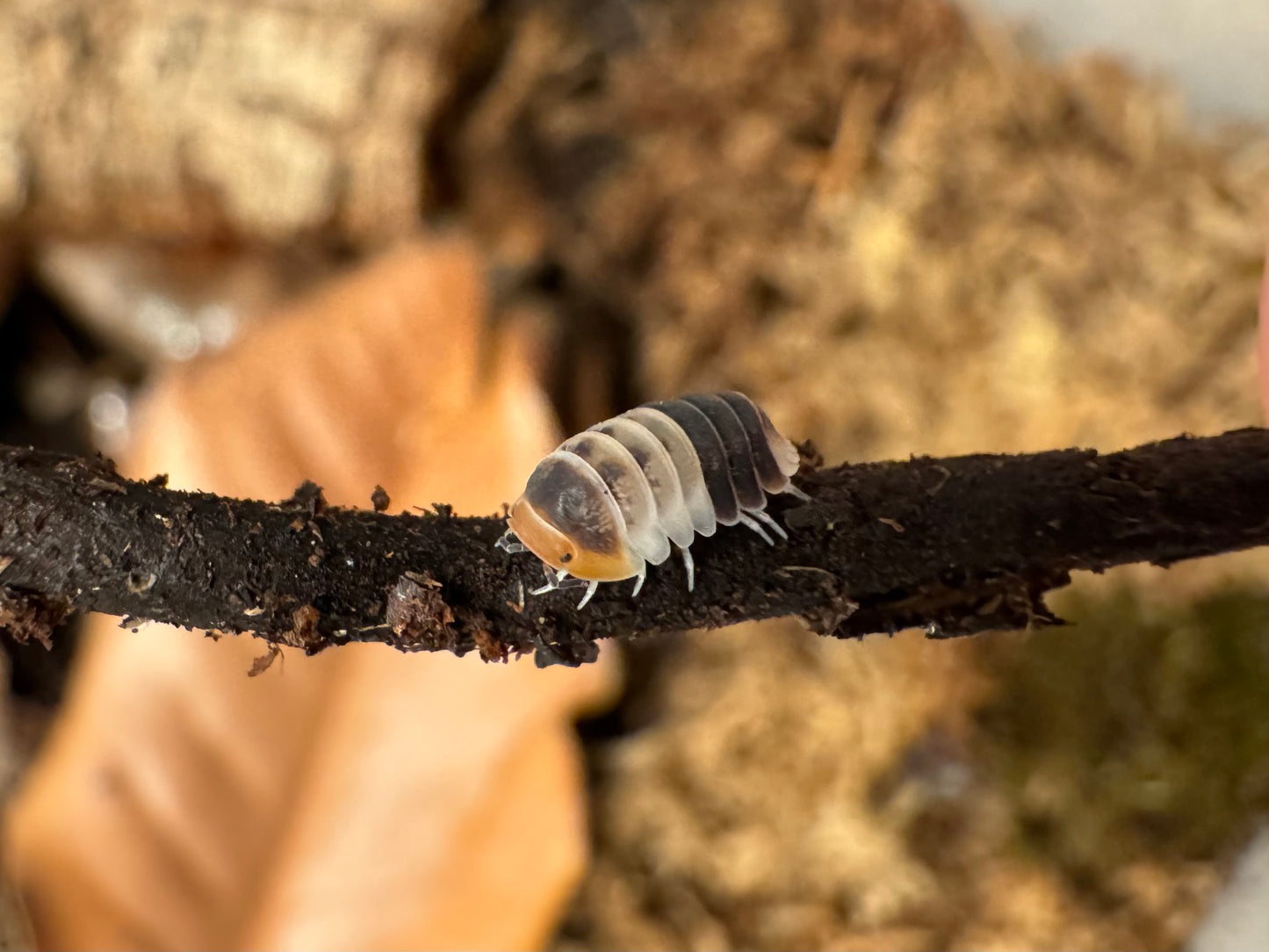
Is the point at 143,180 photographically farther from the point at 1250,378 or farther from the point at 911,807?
the point at 1250,378

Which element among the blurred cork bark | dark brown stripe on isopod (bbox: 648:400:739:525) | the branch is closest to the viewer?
the branch

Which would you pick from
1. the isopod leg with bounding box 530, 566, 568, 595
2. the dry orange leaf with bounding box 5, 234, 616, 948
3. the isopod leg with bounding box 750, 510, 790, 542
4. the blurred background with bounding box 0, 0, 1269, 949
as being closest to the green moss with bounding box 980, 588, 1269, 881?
the blurred background with bounding box 0, 0, 1269, 949

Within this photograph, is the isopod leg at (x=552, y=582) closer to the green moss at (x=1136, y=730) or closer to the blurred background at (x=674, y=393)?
the blurred background at (x=674, y=393)

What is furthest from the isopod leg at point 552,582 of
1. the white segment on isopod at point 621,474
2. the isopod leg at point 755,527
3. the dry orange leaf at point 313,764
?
the dry orange leaf at point 313,764

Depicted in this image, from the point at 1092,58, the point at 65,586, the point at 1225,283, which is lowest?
the point at 65,586

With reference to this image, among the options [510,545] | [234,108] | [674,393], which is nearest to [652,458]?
[510,545]

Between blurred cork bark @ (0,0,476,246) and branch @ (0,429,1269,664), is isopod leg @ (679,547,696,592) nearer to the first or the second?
branch @ (0,429,1269,664)

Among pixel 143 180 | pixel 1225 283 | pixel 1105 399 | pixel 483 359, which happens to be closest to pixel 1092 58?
Answer: pixel 1225 283
